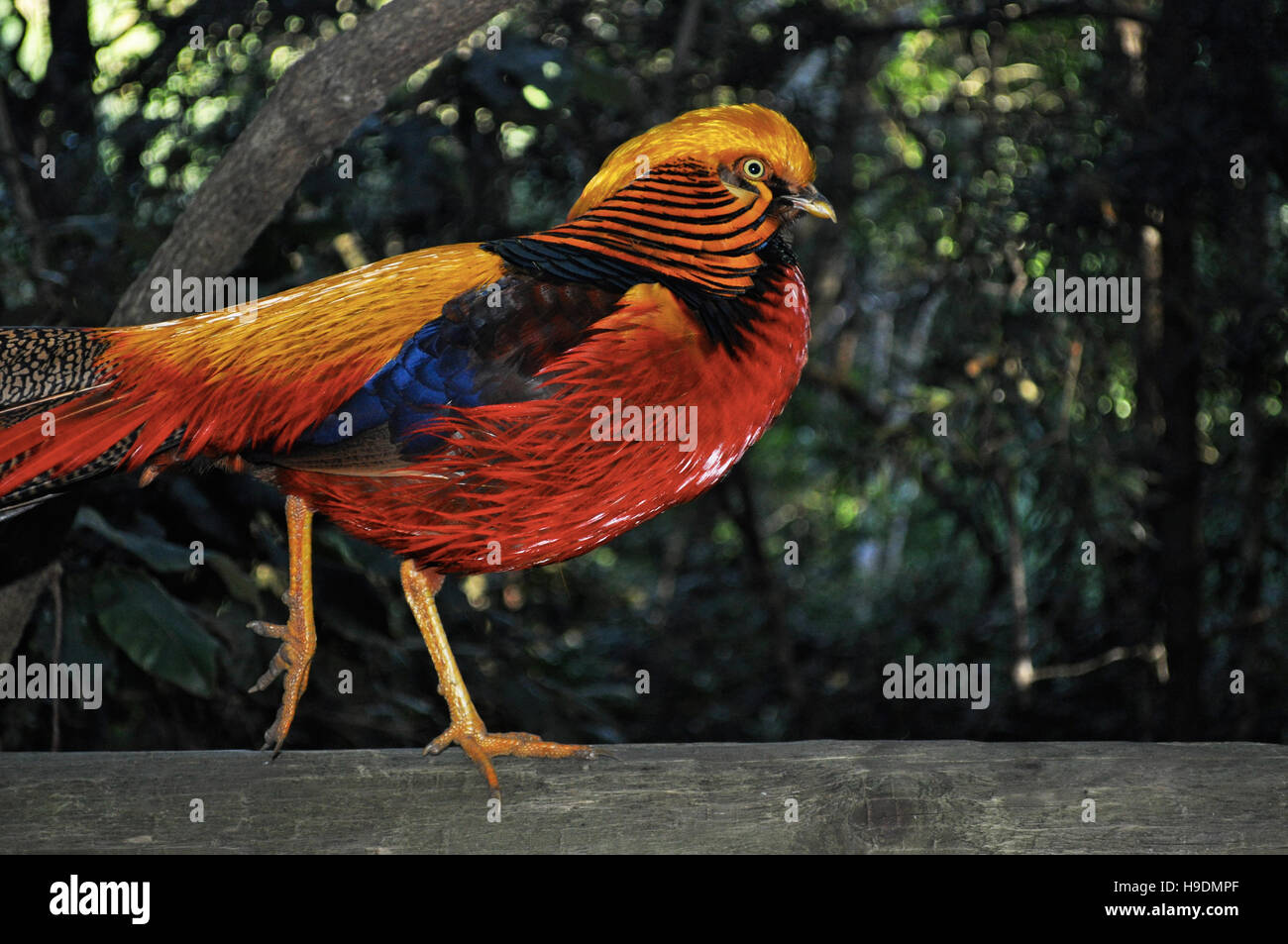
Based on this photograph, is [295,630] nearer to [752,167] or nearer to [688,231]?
[688,231]

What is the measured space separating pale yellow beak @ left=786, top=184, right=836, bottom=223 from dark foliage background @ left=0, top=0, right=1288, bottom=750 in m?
1.16

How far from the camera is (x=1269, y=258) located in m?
4.14

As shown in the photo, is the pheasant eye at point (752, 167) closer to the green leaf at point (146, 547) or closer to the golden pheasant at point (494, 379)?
the golden pheasant at point (494, 379)

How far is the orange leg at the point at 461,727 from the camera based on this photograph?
1951 millimetres

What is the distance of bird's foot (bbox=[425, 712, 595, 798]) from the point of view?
194 centimetres

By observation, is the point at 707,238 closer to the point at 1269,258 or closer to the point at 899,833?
the point at 899,833

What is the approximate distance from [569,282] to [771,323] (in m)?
0.30

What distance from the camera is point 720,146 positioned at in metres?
1.91

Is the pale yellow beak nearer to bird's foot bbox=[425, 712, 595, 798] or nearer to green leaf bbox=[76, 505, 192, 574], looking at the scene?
bird's foot bbox=[425, 712, 595, 798]

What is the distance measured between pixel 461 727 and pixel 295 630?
1.06 ft

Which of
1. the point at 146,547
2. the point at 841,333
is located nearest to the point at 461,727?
the point at 146,547

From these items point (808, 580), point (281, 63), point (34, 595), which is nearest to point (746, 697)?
point (808, 580)

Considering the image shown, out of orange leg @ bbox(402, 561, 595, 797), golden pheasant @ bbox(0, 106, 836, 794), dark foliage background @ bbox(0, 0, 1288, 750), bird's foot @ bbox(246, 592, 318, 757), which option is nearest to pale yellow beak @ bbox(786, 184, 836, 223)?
golden pheasant @ bbox(0, 106, 836, 794)

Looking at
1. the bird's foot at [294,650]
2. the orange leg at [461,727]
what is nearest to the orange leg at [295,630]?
the bird's foot at [294,650]
